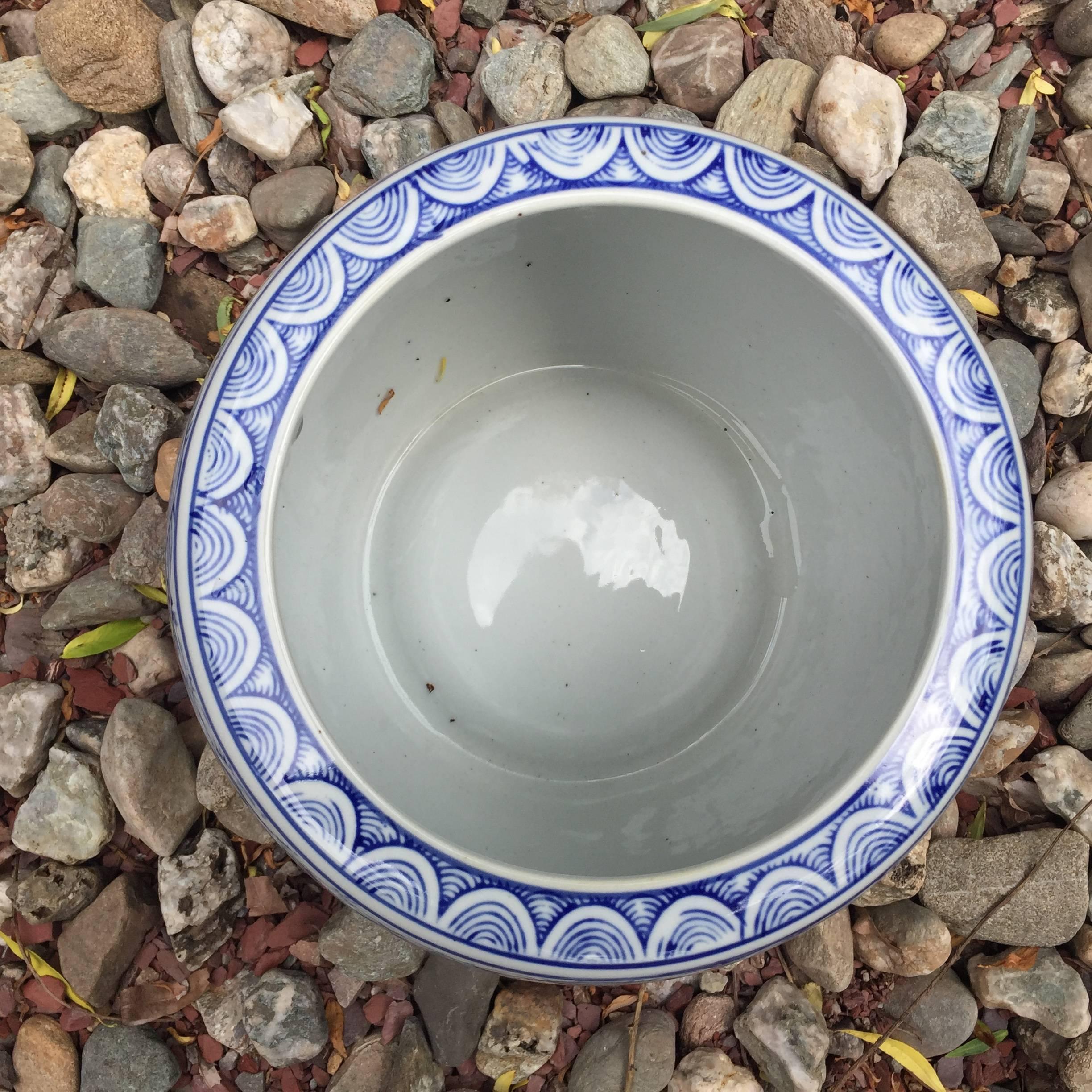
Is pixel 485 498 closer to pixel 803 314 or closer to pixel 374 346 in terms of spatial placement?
pixel 374 346

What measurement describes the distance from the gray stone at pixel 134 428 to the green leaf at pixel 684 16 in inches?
29.2

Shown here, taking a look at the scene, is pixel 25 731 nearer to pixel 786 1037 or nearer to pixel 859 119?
pixel 786 1037

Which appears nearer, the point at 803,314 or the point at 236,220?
the point at 803,314

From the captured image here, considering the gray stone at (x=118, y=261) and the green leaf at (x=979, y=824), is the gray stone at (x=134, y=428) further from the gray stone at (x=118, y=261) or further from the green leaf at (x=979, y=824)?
the green leaf at (x=979, y=824)

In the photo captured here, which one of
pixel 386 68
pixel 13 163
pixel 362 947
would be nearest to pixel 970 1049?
pixel 362 947

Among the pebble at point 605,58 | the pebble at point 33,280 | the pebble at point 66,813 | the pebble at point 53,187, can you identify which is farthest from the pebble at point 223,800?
the pebble at point 605,58

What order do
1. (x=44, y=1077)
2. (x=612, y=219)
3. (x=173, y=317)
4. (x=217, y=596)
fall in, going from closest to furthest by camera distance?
(x=217, y=596), (x=612, y=219), (x=44, y=1077), (x=173, y=317)

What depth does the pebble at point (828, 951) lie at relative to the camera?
3.27 ft

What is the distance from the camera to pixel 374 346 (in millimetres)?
820

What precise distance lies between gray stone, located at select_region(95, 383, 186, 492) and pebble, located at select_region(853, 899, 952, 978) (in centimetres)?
98

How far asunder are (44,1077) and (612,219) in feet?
3.66

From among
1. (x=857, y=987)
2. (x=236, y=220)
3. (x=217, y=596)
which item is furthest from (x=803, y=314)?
(x=857, y=987)

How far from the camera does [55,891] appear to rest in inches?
40.3

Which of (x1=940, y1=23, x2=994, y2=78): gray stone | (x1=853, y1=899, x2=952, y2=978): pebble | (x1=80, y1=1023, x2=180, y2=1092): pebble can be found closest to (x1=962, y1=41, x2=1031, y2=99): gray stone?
(x1=940, y1=23, x2=994, y2=78): gray stone
